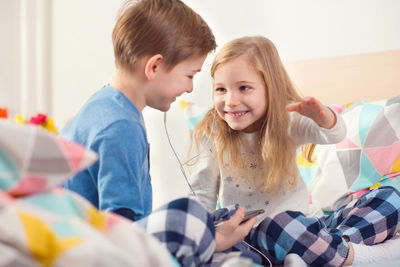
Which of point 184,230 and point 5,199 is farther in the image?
point 184,230

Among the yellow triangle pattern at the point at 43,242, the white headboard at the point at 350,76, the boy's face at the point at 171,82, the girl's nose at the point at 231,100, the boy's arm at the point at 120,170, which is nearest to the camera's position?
the yellow triangle pattern at the point at 43,242

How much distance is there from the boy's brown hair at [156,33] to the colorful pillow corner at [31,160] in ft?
2.13

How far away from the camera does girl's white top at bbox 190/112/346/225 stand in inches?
51.5

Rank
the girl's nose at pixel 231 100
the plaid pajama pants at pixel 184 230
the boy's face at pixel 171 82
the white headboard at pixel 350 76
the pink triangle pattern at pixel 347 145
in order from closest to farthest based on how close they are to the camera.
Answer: the plaid pajama pants at pixel 184 230
the boy's face at pixel 171 82
the girl's nose at pixel 231 100
the pink triangle pattern at pixel 347 145
the white headboard at pixel 350 76

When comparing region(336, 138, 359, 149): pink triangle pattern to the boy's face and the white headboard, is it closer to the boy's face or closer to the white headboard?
the white headboard

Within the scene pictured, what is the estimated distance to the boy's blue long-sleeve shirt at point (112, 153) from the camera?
0.86m

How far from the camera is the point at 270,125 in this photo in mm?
1282

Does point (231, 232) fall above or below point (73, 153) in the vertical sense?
below

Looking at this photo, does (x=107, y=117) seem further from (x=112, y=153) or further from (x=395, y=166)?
(x=395, y=166)

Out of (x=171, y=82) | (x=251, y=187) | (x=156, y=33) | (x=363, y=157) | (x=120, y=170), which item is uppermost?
(x=156, y=33)

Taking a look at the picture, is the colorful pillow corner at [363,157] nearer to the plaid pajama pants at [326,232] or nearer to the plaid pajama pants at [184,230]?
the plaid pajama pants at [326,232]

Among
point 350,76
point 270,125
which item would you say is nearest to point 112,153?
point 270,125

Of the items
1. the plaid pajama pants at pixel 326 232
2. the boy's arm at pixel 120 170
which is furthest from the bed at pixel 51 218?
the plaid pajama pants at pixel 326 232

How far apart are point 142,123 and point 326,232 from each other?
47cm
